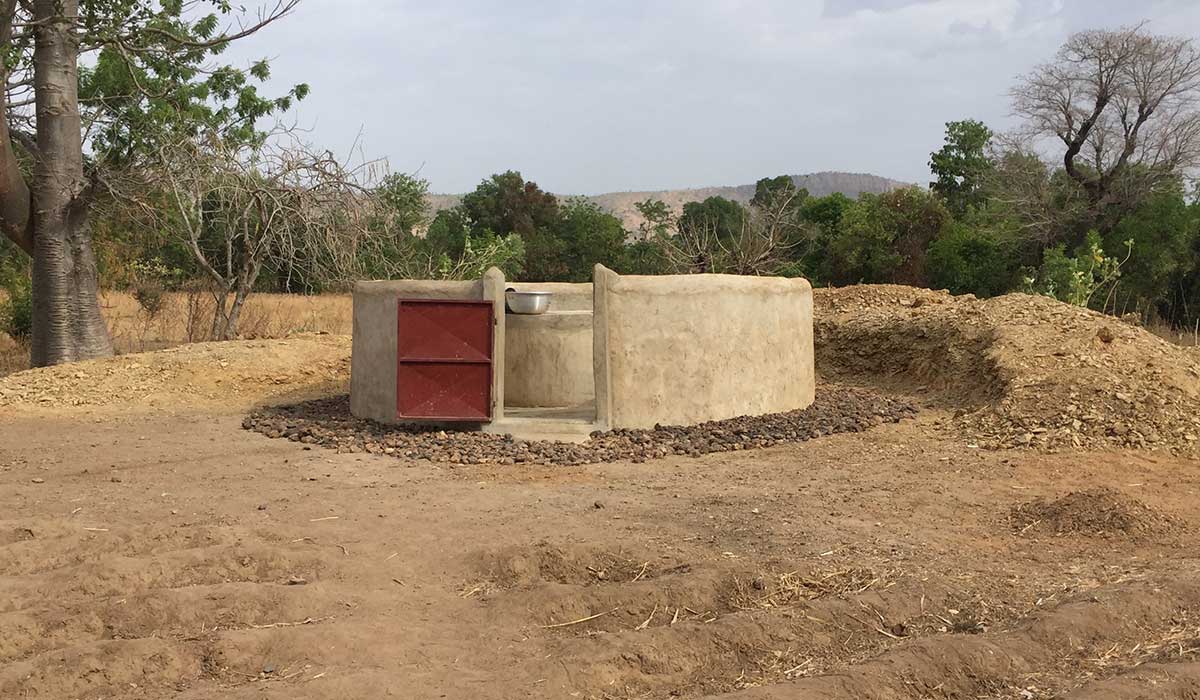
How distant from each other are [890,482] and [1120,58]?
62.4 feet

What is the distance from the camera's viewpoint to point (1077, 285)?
1576 cm

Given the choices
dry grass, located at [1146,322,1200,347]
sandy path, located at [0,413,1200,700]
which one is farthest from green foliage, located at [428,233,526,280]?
dry grass, located at [1146,322,1200,347]

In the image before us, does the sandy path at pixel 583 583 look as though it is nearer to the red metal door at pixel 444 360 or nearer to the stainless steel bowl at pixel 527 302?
the red metal door at pixel 444 360

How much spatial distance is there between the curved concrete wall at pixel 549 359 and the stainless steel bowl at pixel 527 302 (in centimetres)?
31

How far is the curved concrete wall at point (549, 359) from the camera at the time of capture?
10547 mm

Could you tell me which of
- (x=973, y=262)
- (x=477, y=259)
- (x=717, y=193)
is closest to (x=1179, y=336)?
(x=973, y=262)

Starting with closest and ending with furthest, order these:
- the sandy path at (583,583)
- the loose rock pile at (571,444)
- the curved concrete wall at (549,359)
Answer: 1. the sandy path at (583,583)
2. the loose rock pile at (571,444)
3. the curved concrete wall at (549,359)

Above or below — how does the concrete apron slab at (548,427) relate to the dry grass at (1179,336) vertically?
below

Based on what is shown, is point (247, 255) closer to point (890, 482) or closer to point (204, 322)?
point (204, 322)

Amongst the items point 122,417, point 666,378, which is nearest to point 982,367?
point 666,378

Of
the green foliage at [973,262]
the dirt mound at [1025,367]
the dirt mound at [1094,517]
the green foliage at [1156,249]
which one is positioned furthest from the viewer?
the green foliage at [973,262]

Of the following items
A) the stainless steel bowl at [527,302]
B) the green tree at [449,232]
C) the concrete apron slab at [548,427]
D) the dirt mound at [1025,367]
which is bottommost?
the concrete apron slab at [548,427]

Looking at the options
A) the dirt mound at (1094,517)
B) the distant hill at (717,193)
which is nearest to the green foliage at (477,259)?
the dirt mound at (1094,517)

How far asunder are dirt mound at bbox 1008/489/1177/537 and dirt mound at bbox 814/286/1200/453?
2.50 m
